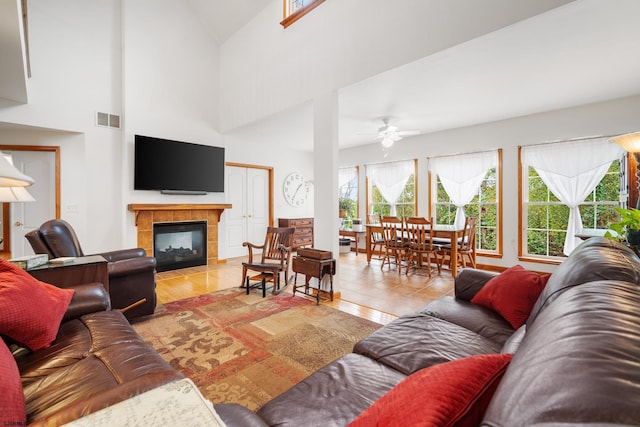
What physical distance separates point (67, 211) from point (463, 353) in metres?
5.41

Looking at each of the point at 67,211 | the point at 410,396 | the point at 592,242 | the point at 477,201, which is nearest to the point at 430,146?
the point at 477,201

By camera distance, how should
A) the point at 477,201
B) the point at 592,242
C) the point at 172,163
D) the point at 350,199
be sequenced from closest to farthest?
the point at 592,242 < the point at 172,163 < the point at 477,201 < the point at 350,199

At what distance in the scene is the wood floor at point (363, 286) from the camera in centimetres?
325

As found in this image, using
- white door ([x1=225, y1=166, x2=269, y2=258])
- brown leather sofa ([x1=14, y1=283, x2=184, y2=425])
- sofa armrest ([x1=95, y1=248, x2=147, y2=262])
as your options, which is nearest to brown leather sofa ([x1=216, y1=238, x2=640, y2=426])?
brown leather sofa ([x1=14, y1=283, x2=184, y2=425])

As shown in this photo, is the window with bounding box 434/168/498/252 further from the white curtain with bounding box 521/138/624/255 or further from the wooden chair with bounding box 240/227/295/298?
the wooden chair with bounding box 240/227/295/298

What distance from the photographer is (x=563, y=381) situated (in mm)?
459

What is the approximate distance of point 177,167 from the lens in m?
4.90

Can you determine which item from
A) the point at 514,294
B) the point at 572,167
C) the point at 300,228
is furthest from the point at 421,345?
the point at 300,228

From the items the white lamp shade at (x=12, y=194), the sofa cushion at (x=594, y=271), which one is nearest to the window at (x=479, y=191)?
the sofa cushion at (x=594, y=271)

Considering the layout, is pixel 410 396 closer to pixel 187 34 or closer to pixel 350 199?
pixel 187 34

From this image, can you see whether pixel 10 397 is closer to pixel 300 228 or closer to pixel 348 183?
pixel 300 228

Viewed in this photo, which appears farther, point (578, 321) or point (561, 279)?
point (561, 279)

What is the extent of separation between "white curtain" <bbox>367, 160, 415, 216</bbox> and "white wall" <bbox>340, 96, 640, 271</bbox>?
186 millimetres

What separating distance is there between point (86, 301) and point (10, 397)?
44.9 inches
